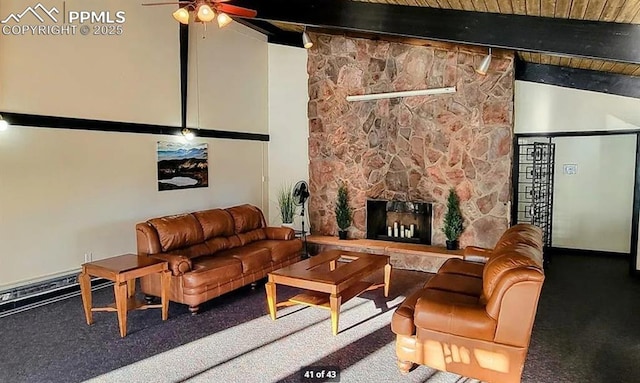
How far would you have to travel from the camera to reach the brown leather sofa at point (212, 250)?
454cm

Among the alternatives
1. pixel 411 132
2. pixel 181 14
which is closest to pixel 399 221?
pixel 411 132

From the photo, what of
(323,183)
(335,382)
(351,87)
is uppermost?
(351,87)

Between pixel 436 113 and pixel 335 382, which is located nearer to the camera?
pixel 335 382

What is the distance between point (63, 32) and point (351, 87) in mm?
4177

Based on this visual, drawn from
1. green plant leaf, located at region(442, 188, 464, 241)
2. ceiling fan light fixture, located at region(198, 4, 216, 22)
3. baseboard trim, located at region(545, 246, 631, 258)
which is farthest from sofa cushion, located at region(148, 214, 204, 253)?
baseboard trim, located at region(545, 246, 631, 258)

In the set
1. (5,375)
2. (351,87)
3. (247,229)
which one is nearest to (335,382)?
(5,375)

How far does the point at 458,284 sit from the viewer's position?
3.86 metres

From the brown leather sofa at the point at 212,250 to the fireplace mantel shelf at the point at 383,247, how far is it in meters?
1.12

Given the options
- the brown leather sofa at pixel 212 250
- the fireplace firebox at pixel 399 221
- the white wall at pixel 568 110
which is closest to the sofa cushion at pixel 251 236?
the brown leather sofa at pixel 212 250

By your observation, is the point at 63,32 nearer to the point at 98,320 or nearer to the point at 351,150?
the point at 98,320

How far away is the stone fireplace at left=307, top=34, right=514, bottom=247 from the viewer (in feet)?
20.2

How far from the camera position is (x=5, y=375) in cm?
323

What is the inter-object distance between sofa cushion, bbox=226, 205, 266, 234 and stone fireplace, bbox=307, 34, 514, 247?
1.55 m

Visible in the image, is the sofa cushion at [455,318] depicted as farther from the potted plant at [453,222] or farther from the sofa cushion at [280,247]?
the potted plant at [453,222]
